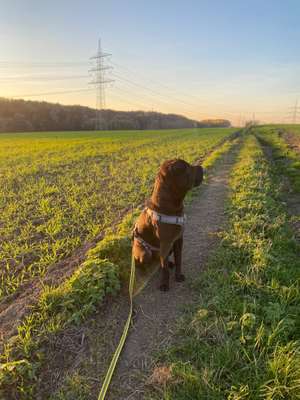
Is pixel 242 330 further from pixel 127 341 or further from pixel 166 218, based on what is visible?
pixel 166 218

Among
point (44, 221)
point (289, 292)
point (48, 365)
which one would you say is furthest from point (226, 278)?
point (44, 221)

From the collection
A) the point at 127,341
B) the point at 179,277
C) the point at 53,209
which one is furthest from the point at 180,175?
the point at 53,209

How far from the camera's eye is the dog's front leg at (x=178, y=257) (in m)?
3.43

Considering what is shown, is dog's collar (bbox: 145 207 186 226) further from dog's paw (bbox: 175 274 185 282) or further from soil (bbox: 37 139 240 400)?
soil (bbox: 37 139 240 400)

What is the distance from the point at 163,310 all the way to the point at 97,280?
84cm

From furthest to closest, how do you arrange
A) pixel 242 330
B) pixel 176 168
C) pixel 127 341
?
pixel 176 168, pixel 127 341, pixel 242 330

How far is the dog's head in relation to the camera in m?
2.93

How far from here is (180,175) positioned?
115 inches

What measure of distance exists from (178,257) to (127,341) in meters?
1.20

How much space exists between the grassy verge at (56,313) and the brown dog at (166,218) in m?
0.46

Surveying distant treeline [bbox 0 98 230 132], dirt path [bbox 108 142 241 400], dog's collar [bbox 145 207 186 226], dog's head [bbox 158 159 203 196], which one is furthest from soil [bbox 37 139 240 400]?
distant treeline [bbox 0 98 230 132]

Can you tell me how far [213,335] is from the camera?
2.59 metres

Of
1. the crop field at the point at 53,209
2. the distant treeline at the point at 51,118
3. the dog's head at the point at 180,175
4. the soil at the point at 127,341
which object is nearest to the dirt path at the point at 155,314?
the soil at the point at 127,341

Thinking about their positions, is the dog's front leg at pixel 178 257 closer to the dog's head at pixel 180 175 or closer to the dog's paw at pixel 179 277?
the dog's paw at pixel 179 277
